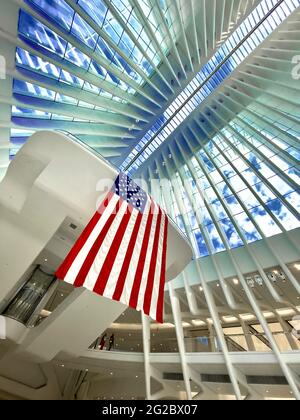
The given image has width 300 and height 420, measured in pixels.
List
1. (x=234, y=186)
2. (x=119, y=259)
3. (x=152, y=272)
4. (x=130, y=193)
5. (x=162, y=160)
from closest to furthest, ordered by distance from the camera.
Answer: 1. (x=119, y=259)
2. (x=152, y=272)
3. (x=130, y=193)
4. (x=234, y=186)
5. (x=162, y=160)

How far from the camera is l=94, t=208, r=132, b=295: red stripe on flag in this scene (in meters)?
4.79

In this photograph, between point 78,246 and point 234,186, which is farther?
point 234,186

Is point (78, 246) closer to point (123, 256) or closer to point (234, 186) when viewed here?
point (123, 256)

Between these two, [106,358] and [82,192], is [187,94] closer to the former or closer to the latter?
[82,192]

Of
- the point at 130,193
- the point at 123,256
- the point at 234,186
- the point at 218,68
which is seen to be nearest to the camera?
the point at 123,256

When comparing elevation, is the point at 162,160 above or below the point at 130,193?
below

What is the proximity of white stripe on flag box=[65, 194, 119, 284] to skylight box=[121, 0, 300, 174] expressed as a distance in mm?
7677

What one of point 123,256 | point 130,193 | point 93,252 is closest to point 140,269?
point 123,256

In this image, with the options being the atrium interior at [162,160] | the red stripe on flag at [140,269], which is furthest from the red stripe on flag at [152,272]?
the atrium interior at [162,160]

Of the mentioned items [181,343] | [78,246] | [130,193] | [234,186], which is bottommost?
[181,343]

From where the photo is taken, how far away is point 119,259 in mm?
5461

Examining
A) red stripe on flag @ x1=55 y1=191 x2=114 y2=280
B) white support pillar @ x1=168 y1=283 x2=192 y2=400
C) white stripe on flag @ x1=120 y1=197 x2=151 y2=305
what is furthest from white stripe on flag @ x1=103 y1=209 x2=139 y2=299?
white support pillar @ x1=168 y1=283 x2=192 y2=400

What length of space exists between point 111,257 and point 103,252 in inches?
7.5

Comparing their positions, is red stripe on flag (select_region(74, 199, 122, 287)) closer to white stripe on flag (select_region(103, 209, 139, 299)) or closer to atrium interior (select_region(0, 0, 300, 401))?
white stripe on flag (select_region(103, 209, 139, 299))
